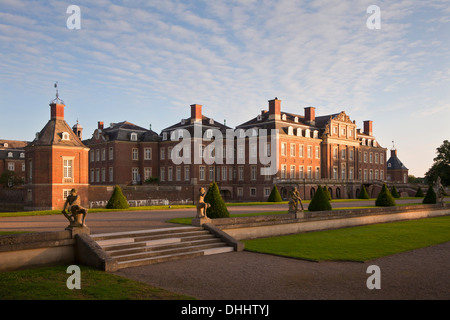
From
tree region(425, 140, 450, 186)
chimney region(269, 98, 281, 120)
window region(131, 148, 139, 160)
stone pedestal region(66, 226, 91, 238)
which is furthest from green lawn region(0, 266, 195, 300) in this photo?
tree region(425, 140, 450, 186)

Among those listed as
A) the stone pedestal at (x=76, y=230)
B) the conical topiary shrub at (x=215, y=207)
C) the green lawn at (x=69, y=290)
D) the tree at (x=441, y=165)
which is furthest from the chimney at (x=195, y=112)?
the green lawn at (x=69, y=290)

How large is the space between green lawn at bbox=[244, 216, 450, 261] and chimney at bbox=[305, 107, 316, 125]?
35.6m

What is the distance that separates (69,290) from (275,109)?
41323 mm

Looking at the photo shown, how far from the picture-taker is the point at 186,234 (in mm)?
13359

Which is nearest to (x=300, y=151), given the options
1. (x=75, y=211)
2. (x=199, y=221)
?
(x=199, y=221)

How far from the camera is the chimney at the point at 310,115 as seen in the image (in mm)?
53694

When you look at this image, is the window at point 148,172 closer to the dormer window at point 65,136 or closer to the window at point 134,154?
the window at point 134,154

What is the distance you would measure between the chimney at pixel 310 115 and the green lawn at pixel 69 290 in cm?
4697

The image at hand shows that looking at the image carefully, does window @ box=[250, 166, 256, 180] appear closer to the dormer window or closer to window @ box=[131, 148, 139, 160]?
window @ box=[131, 148, 139, 160]

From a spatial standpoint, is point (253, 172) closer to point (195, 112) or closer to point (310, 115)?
point (195, 112)

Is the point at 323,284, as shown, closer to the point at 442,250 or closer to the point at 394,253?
the point at 394,253
